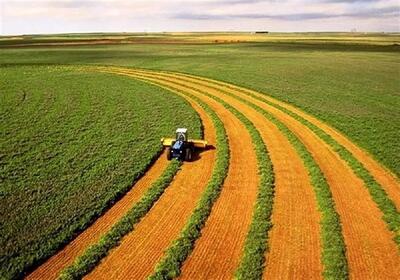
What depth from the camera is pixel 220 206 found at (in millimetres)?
18766

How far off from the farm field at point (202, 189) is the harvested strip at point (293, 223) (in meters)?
0.06

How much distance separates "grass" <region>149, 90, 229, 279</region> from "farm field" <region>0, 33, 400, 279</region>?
0.07m

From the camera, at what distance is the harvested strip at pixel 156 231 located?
14109 mm

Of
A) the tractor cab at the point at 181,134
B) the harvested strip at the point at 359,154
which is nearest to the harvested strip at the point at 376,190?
the harvested strip at the point at 359,154

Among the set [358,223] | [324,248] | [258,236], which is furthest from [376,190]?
[258,236]

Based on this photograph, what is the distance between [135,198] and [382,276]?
38.3ft

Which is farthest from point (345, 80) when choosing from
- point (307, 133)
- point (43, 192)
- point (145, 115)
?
point (43, 192)

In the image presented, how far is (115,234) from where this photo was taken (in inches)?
642

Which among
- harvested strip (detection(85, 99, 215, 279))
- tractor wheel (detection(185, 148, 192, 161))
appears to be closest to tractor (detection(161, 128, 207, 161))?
tractor wheel (detection(185, 148, 192, 161))

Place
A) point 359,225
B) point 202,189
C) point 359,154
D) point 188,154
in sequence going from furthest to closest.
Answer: point 359,154, point 188,154, point 202,189, point 359,225

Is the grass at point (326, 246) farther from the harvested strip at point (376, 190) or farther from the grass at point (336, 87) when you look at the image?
the grass at point (336, 87)

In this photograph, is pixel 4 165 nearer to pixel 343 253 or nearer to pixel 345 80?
pixel 343 253

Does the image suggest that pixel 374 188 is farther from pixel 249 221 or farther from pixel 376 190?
pixel 249 221

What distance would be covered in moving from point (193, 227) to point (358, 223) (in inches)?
292
